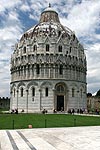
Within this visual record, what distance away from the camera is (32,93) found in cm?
6869

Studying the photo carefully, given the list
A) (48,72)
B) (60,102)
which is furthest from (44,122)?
(60,102)

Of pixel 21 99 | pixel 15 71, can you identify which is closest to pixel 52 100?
pixel 21 99

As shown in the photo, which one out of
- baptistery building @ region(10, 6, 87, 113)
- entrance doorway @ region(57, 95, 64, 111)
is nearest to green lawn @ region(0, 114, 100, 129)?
baptistery building @ region(10, 6, 87, 113)

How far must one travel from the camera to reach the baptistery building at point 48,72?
67688 millimetres

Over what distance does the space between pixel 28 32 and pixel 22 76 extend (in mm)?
13380

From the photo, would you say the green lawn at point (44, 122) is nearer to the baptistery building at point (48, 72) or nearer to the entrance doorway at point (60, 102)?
the baptistery building at point (48, 72)

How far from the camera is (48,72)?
67938 millimetres

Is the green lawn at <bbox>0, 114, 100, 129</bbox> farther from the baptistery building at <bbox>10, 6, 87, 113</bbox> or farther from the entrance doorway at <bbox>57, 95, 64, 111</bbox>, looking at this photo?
the entrance doorway at <bbox>57, 95, 64, 111</bbox>

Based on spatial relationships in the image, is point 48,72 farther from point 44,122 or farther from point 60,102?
point 44,122

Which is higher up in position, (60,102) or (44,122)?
(60,102)

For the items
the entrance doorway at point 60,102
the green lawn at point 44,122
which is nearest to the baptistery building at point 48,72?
the entrance doorway at point 60,102

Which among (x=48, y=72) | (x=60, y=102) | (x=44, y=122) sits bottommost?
(x=44, y=122)

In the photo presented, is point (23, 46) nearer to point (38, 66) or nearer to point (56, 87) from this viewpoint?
point (38, 66)

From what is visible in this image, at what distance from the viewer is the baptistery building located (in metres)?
67.7
